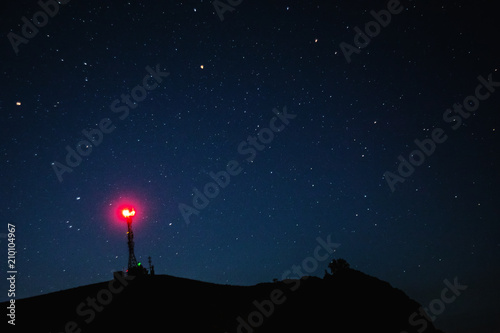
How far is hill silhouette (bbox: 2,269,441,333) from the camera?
49.8 feet

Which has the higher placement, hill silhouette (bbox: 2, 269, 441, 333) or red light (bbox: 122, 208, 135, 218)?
red light (bbox: 122, 208, 135, 218)

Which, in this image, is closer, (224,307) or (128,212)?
(224,307)

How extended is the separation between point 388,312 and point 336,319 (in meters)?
4.58

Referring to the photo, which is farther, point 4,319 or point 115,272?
point 115,272

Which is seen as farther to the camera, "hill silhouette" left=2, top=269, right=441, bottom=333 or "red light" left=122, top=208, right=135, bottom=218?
"red light" left=122, top=208, right=135, bottom=218

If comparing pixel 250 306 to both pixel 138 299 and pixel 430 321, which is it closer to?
pixel 138 299

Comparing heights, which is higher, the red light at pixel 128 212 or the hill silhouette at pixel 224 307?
the red light at pixel 128 212

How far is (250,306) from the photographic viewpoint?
18828mm

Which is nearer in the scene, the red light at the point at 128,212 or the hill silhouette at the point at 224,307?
the hill silhouette at the point at 224,307

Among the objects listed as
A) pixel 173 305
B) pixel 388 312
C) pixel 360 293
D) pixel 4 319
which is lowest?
pixel 388 312

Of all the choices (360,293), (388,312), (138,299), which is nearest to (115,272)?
(138,299)

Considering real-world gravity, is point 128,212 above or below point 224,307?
above

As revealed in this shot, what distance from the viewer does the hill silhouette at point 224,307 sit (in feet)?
49.8

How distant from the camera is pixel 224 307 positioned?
18.7 metres
